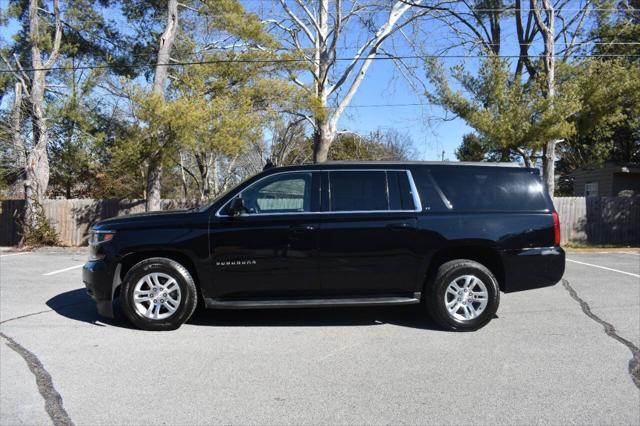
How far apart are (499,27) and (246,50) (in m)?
11.5

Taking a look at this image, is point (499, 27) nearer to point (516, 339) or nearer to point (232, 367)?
point (516, 339)

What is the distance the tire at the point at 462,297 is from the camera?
5.94 meters

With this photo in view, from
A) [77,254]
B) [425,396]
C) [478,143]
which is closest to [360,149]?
[478,143]

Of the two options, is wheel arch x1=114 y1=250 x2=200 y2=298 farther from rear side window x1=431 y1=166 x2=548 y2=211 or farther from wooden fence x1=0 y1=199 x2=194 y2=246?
wooden fence x1=0 y1=199 x2=194 y2=246

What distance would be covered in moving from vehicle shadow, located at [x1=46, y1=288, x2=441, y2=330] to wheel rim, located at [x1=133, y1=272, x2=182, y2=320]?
425 millimetres

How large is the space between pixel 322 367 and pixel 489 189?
9.91 feet

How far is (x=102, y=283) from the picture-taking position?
19.2 ft

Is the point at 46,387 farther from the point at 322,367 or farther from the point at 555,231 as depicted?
the point at 555,231

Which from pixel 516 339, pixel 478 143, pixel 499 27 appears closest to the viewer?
pixel 516 339

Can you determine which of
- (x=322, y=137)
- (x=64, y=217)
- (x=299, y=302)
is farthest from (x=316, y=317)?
(x=64, y=217)

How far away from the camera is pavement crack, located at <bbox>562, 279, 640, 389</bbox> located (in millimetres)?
4621

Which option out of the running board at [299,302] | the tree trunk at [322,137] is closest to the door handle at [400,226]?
the running board at [299,302]

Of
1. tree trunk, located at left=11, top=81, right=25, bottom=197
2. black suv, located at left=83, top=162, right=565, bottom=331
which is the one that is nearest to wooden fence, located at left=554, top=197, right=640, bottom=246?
black suv, located at left=83, top=162, right=565, bottom=331

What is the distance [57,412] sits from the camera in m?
3.78
